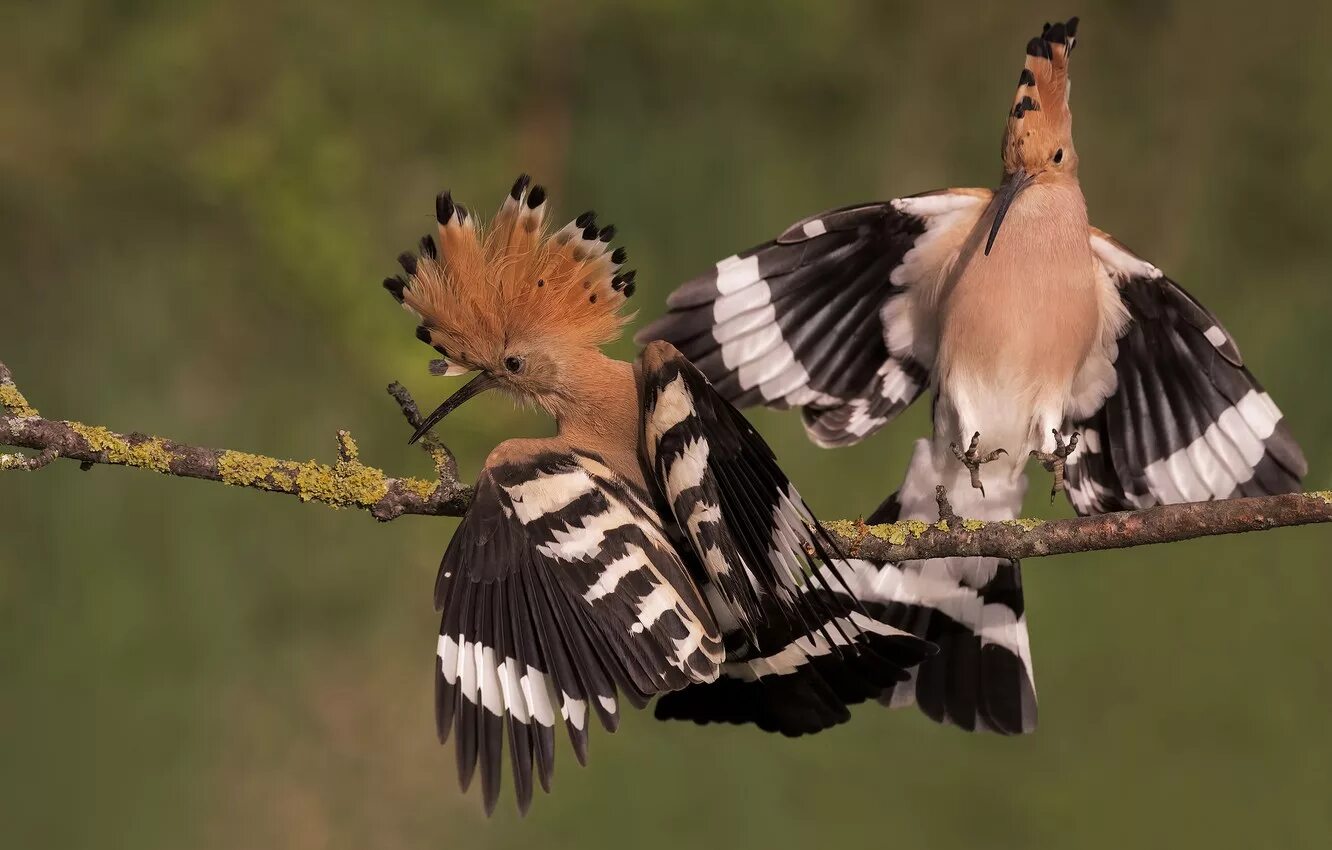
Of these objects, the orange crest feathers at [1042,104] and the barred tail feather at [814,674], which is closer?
the barred tail feather at [814,674]

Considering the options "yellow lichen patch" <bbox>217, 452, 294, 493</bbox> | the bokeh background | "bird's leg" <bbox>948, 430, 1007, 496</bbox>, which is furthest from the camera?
the bokeh background

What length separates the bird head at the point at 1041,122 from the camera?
192cm

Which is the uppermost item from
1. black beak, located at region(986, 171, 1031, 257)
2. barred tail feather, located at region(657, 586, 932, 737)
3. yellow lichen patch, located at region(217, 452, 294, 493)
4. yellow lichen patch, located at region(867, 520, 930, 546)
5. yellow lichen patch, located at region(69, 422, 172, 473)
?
black beak, located at region(986, 171, 1031, 257)

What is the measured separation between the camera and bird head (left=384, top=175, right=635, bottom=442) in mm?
1691

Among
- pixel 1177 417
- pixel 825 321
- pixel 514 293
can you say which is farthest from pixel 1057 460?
pixel 514 293

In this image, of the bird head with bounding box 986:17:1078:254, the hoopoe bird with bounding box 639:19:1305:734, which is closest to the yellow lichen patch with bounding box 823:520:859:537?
the hoopoe bird with bounding box 639:19:1305:734

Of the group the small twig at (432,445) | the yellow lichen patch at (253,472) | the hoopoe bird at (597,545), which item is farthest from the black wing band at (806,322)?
the yellow lichen patch at (253,472)

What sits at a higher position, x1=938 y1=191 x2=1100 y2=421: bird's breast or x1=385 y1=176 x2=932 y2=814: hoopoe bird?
x1=938 y1=191 x2=1100 y2=421: bird's breast

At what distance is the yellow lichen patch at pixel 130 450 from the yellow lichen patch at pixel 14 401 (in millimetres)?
65

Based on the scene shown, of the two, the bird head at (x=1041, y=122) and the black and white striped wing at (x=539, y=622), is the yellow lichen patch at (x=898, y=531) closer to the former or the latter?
the black and white striped wing at (x=539, y=622)

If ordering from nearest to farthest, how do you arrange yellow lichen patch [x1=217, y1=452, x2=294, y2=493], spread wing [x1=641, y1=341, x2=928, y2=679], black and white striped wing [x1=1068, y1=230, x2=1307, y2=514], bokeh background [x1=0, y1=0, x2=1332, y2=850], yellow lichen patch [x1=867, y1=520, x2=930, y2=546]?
spread wing [x1=641, y1=341, x2=928, y2=679] < yellow lichen patch [x1=217, y1=452, x2=294, y2=493] < yellow lichen patch [x1=867, y1=520, x2=930, y2=546] < black and white striped wing [x1=1068, y1=230, x2=1307, y2=514] < bokeh background [x1=0, y1=0, x2=1332, y2=850]

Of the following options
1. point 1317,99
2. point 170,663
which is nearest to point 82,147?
point 170,663

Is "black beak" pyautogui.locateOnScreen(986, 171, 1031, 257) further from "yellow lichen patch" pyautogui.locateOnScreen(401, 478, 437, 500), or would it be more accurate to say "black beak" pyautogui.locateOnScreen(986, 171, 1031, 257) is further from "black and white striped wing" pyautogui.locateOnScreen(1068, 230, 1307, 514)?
"yellow lichen patch" pyautogui.locateOnScreen(401, 478, 437, 500)

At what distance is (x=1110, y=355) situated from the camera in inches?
82.8
